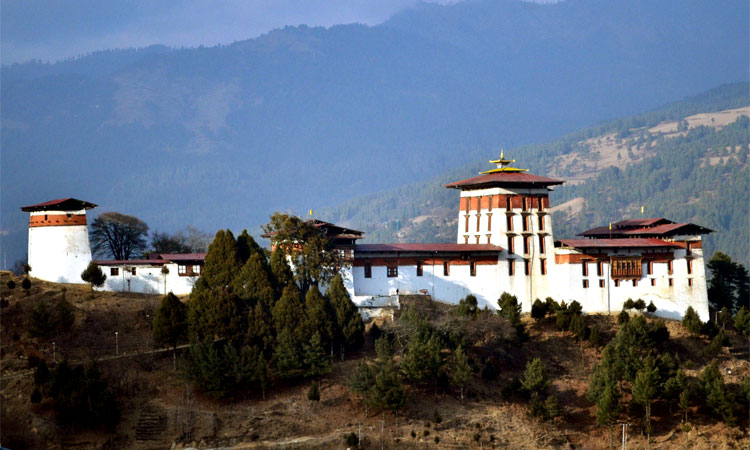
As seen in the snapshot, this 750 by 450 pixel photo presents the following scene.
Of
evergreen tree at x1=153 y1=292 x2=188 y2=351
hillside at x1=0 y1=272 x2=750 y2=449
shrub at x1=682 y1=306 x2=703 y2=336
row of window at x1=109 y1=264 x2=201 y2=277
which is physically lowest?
hillside at x1=0 y1=272 x2=750 y2=449

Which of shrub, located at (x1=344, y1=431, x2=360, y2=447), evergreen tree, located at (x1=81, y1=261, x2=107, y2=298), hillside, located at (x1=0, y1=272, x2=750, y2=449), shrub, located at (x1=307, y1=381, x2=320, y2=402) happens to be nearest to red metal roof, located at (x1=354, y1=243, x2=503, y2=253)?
hillside, located at (x1=0, y1=272, x2=750, y2=449)

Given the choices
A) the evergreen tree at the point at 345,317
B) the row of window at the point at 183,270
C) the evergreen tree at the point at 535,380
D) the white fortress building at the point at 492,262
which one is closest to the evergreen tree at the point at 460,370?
the evergreen tree at the point at 535,380

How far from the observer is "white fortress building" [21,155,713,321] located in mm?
75125

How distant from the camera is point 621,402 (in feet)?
225

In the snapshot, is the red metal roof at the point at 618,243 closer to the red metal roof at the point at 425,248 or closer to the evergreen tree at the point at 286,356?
the red metal roof at the point at 425,248

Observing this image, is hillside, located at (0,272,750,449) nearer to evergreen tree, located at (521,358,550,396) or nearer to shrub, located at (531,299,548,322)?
evergreen tree, located at (521,358,550,396)

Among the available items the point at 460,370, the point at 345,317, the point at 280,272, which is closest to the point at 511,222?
the point at 345,317

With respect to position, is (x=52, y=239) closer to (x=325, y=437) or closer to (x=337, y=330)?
(x=337, y=330)

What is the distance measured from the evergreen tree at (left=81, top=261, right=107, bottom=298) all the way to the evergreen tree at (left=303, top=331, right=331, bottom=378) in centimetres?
1764

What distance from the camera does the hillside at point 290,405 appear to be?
57.9 meters

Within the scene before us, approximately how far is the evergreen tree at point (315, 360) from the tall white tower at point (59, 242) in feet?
67.1

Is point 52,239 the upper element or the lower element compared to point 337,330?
upper

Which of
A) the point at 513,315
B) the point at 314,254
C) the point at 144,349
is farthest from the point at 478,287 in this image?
the point at 144,349

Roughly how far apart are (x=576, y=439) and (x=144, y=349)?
27.7 m
